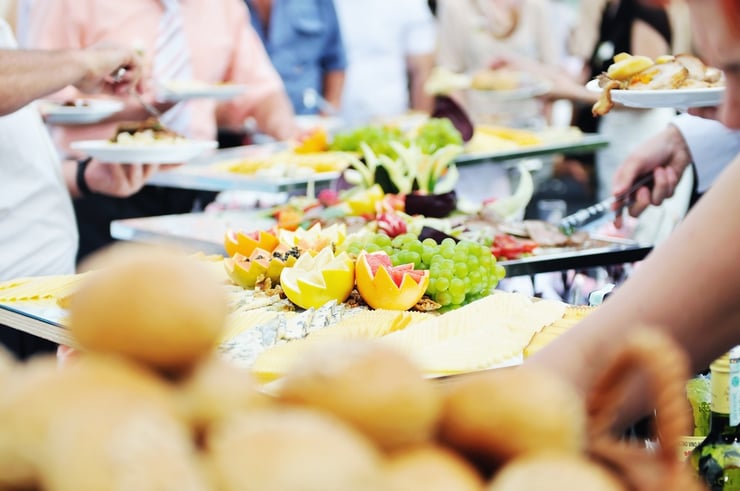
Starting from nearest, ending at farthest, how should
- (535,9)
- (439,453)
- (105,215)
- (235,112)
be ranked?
(439,453) → (105,215) → (235,112) → (535,9)

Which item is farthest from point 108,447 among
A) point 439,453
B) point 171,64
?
point 171,64

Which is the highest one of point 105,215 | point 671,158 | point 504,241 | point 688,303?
point 688,303

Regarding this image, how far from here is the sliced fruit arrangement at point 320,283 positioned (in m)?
1.89

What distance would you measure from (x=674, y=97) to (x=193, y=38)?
9.11 ft

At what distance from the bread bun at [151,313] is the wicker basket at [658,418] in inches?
12.4

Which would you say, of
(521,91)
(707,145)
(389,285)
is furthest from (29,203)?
(521,91)

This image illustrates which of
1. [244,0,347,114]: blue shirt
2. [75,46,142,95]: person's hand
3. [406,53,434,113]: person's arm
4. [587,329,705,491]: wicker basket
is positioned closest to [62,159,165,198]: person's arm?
[75,46,142,95]: person's hand

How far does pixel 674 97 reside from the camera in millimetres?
1908

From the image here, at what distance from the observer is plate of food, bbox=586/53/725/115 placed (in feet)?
6.26

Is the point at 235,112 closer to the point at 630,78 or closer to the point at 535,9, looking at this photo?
the point at 535,9

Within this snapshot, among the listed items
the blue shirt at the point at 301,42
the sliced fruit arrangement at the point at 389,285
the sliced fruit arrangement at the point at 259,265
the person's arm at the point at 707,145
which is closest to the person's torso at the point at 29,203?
the sliced fruit arrangement at the point at 259,265

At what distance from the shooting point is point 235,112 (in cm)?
475

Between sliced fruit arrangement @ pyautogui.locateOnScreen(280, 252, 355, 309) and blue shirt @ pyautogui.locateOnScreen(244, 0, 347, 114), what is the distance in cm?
384

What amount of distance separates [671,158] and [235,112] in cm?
280
